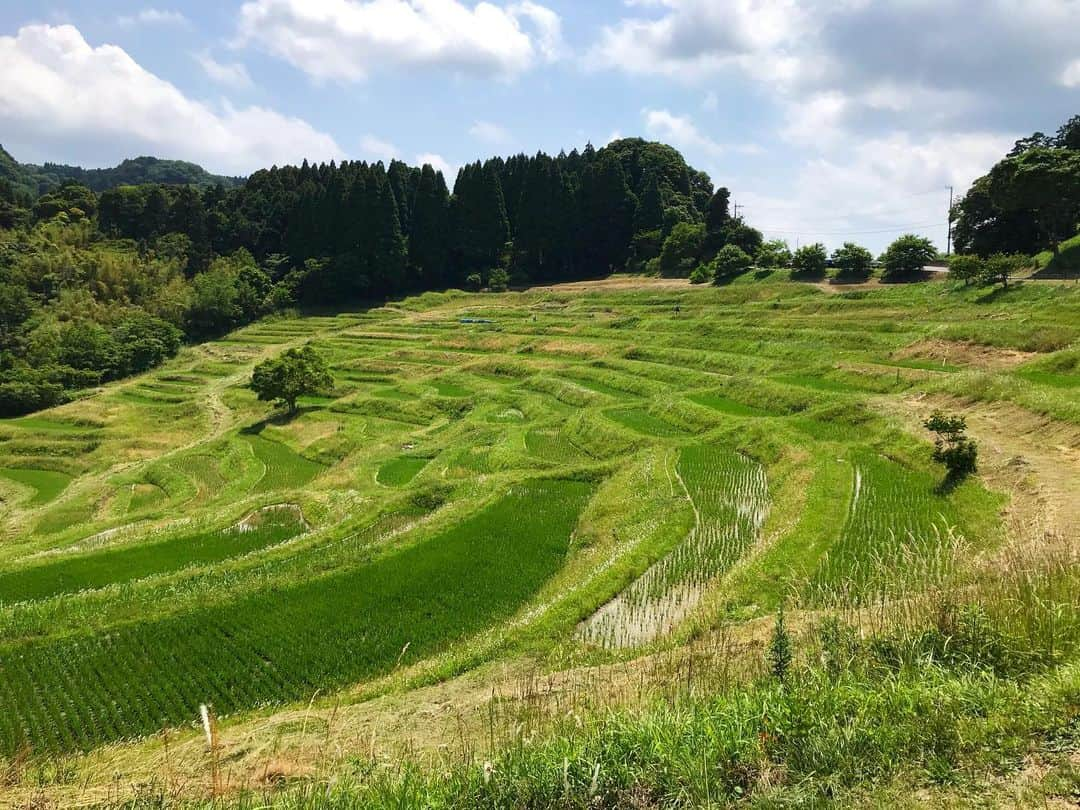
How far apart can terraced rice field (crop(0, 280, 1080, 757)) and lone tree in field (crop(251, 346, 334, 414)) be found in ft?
5.30

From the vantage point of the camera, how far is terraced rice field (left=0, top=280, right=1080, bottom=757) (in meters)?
12.3

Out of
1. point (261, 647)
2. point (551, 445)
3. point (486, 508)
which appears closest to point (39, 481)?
point (551, 445)

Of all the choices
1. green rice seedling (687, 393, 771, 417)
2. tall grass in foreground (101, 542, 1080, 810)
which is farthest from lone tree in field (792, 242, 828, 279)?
tall grass in foreground (101, 542, 1080, 810)

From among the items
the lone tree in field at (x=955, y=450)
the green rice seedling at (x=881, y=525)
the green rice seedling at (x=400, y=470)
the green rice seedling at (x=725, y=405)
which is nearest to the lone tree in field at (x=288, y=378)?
the green rice seedling at (x=400, y=470)

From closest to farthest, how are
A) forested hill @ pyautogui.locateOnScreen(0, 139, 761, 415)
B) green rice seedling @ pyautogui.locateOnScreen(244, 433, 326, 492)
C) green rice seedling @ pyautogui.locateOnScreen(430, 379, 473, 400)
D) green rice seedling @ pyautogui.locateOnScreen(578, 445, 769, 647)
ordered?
green rice seedling @ pyautogui.locateOnScreen(578, 445, 769, 647) < green rice seedling @ pyautogui.locateOnScreen(244, 433, 326, 492) < green rice seedling @ pyautogui.locateOnScreen(430, 379, 473, 400) < forested hill @ pyautogui.locateOnScreen(0, 139, 761, 415)

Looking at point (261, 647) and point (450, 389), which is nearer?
point (261, 647)

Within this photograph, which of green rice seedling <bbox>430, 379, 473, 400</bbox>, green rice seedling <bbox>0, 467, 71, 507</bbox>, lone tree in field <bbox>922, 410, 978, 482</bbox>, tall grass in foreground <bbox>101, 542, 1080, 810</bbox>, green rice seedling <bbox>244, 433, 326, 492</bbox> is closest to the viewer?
tall grass in foreground <bbox>101, 542, 1080, 810</bbox>

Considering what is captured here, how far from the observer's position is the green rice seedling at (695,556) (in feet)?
42.4

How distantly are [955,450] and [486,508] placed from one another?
13.6 meters

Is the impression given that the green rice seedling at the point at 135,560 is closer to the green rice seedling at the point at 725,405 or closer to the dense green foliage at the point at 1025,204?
the green rice seedling at the point at 725,405

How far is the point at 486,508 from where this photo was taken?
2058 centimetres

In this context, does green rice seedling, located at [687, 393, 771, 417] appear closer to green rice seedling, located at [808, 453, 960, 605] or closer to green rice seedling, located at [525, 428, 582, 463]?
green rice seedling, located at [525, 428, 582, 463]

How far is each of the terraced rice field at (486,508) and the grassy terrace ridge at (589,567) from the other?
11 centimetres

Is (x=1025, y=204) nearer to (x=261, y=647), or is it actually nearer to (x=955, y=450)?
(x=955, y=450)
